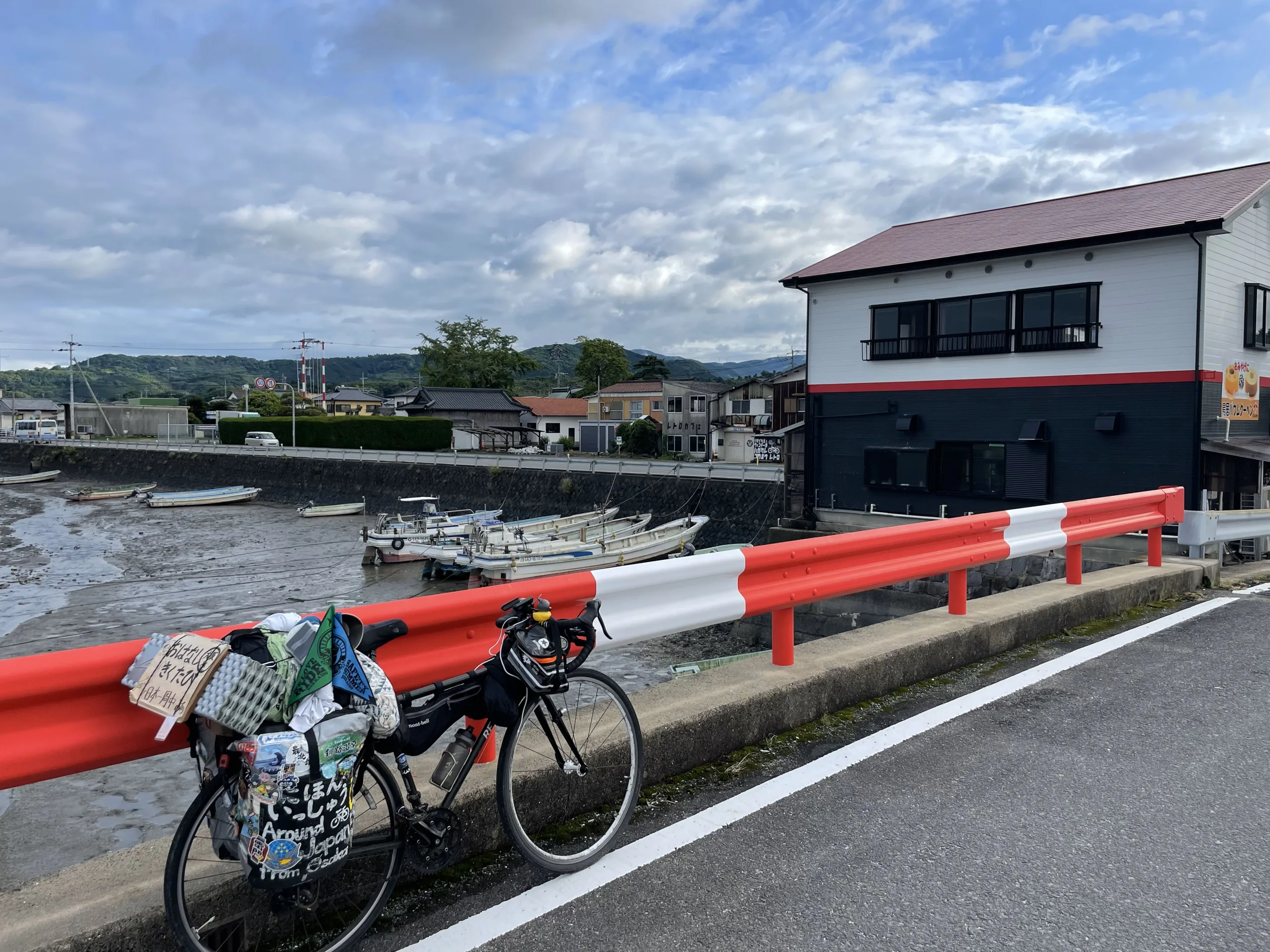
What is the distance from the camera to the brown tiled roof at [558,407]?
67.5 metres

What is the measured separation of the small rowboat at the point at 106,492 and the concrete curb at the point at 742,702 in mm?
49472

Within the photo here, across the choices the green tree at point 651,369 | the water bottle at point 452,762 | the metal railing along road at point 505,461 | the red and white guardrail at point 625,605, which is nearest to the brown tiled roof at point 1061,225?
the metal railing along road at point 505,461

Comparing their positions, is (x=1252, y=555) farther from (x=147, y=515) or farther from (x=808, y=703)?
(x=147, y=515)

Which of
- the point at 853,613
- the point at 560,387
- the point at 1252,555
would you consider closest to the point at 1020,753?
the point at 853,613

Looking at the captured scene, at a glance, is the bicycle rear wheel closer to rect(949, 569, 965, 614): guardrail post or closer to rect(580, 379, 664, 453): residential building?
rect(949, 569, 965, 614): guardrail post

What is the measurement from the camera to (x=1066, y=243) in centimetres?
1686

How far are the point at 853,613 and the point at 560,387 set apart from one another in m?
108

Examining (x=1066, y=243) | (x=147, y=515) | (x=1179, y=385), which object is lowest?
(x=147, y=515)

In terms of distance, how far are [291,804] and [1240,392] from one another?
19.2m

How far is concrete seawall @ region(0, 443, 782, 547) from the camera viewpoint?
2919 cm

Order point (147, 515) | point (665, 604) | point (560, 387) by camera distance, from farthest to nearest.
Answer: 1. point (560, 387)
2. point (147, 515)
3. point (665, 604)

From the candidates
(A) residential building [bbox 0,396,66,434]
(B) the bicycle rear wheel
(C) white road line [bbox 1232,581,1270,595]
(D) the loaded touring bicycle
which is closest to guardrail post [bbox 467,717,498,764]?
(D) the loaded touring bicycle

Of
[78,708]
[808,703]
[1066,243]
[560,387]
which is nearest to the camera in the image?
[78,708]

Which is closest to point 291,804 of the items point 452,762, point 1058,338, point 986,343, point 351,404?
point 452,762
